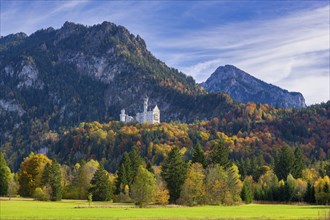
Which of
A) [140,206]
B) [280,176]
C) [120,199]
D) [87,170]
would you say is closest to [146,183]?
[140,206]

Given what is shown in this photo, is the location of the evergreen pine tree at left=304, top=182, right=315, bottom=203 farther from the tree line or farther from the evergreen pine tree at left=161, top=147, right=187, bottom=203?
the evergreen pine tree at left=161, top=147, right=187, bottom=203

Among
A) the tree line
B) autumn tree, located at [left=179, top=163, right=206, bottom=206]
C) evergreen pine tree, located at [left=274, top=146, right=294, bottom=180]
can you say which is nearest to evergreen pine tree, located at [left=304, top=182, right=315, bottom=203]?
the tree line

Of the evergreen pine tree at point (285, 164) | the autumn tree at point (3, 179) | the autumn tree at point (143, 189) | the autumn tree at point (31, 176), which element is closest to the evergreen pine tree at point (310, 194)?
the evergreen pine tree at point (285, 164)

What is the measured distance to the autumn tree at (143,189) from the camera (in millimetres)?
107125

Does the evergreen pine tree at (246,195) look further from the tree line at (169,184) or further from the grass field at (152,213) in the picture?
the grass field at (152,213)

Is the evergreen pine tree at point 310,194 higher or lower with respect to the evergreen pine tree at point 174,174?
lower

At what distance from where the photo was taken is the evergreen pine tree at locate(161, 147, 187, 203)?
11981 centimetres

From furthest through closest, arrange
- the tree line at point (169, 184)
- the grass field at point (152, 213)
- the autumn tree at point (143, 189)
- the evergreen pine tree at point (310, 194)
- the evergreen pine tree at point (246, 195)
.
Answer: the evergreen pine tree at point (310, 194), the evergreen pine tree at point (246, 195), the tree line at point (169, 184), the autumn tree at point (143, 189), the grass field at point (152, 213)

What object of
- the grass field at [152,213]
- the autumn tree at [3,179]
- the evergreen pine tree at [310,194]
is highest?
the autumn tree at [3,179]

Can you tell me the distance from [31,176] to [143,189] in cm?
4336

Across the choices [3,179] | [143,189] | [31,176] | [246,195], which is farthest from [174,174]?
[3,179]

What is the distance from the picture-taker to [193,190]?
4552 inches

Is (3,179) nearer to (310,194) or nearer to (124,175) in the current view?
(124,175)

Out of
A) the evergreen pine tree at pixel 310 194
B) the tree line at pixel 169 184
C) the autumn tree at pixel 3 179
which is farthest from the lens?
the evergreen pine tree at pixel 310 194
